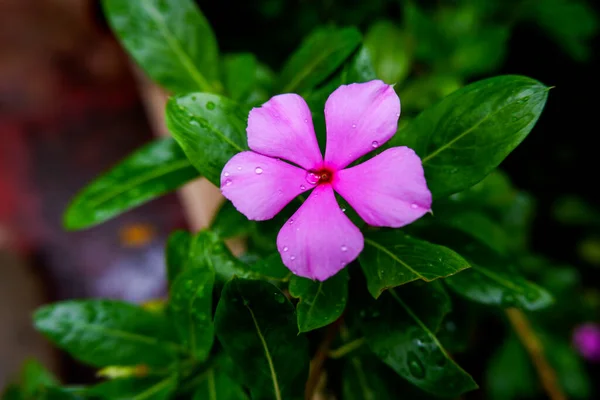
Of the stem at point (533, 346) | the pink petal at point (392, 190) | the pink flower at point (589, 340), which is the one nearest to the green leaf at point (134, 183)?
the pink petal at point (392, 190)

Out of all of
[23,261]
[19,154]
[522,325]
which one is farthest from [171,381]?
[19,154]

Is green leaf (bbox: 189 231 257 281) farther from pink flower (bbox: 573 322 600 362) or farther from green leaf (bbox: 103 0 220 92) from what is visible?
pink flower (bbox: 573 322 600 362)

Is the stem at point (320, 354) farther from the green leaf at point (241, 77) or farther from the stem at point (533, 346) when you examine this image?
the stem at point (533, 346)

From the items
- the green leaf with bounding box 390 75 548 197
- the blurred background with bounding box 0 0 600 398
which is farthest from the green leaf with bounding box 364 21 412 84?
the green leaf with bounding box 390 75 548 197

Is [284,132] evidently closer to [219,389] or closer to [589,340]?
[219,389]

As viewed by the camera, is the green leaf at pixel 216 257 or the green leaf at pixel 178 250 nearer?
the green leaf at pixel 216 257

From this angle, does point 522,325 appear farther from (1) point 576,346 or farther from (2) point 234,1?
(2) point 234,1
